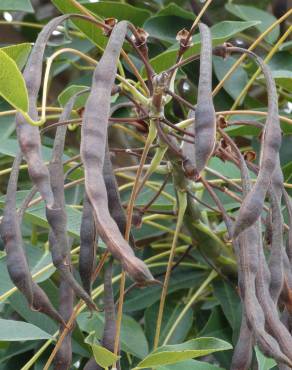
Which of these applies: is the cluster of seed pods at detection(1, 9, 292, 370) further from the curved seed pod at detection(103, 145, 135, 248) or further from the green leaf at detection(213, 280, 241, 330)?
the green leaf at detection(213, 280, 241, 330)

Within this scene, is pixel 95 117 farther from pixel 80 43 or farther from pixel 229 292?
pixel 80 43

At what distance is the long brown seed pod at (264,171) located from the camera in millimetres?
719

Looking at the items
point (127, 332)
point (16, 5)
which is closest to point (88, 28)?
point (16, 5)

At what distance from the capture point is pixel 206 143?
0.73 metres

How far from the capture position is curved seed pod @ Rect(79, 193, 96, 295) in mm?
808

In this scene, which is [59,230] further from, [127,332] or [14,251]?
[127,332]

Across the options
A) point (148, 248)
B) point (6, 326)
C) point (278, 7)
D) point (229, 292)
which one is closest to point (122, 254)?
point (6, 326)

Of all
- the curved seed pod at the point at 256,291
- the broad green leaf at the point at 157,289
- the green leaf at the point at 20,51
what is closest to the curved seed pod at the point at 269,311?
the curved seed pod at the point at 256,291

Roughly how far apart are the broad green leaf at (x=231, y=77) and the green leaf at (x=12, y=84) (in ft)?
2.30

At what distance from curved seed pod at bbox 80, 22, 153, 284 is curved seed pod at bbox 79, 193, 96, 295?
5.2 inches

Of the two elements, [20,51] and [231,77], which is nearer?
[20,51]

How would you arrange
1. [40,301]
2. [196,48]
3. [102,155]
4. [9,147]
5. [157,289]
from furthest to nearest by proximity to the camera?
[157,289] → [9,147] → [196,48] → [40,301] → [102,155]

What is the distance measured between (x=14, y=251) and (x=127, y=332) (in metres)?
0.48

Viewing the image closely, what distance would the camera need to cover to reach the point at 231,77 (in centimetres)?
145
